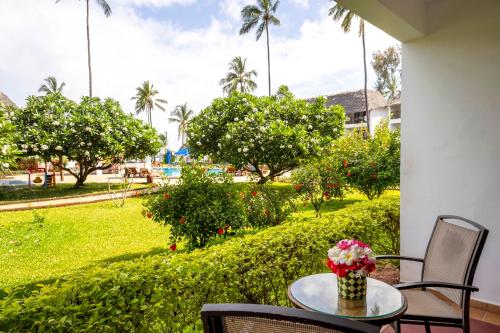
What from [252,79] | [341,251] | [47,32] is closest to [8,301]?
[341,251]

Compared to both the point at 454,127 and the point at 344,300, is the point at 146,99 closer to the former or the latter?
the point at 454,127

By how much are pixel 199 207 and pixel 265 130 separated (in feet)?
30.4

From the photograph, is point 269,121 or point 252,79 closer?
point 269,121

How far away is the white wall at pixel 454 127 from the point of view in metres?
3.45

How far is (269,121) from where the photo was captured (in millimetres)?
14852

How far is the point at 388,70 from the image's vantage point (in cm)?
3819

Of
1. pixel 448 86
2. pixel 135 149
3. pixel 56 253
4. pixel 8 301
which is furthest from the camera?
pixel 135 149

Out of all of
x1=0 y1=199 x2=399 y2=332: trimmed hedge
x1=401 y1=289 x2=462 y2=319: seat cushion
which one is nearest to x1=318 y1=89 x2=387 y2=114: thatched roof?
x1=0 y1=199 x2=399 y2=332: trimmed hedge

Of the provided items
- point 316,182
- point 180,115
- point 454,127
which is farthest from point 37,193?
point 180,115

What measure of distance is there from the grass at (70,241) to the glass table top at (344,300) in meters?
Result: 2.03

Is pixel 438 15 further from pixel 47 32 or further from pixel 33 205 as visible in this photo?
pixel 47 32

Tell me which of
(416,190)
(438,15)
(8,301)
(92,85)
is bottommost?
(8,301)

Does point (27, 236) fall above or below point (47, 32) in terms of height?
below

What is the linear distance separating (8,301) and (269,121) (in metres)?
13.6
